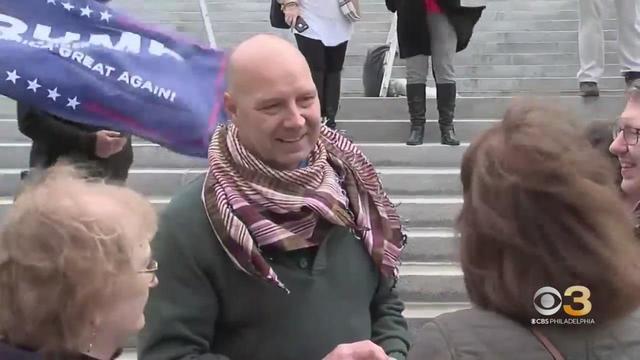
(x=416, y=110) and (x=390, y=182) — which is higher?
(x=416, y=110)

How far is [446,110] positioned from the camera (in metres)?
6.04

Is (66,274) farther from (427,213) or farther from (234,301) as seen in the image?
(427,213)

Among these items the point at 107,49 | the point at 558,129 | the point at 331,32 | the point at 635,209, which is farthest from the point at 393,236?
the point at 331,32

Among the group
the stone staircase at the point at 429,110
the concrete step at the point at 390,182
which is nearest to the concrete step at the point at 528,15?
the stone staircase at the point at 429,110

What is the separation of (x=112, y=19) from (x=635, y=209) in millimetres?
2500

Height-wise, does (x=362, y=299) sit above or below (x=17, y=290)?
below

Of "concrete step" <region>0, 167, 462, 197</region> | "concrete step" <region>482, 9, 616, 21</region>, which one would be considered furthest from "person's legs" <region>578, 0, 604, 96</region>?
"concrete step" <region>482, 9, 616, 21</region>

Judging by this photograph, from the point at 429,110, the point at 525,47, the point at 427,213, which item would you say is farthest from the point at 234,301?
the point at 525,47

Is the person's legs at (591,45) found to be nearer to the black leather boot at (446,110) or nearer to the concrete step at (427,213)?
the black leather boot at (446,110)

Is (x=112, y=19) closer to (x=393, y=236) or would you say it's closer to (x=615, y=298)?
(x=393, y=236)

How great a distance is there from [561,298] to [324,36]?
4584 mm

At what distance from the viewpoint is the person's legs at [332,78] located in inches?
233

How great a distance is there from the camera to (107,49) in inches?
157

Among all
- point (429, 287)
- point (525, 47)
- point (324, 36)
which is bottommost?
point (429, 287)
